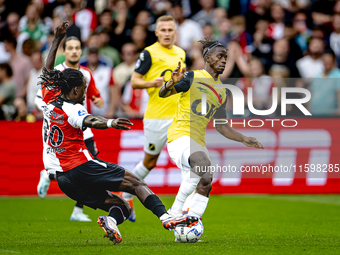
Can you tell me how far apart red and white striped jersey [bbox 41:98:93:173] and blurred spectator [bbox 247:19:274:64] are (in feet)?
24.7

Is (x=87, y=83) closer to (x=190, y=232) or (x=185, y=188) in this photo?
(x=185, y=188)

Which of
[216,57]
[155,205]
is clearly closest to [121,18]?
[216,57]

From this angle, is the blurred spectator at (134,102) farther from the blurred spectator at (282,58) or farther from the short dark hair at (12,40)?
the short dark hair at (12,40)

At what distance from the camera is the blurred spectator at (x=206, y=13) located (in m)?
13.1

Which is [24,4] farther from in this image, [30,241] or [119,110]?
[30,241]

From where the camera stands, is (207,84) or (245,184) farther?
(245,184)

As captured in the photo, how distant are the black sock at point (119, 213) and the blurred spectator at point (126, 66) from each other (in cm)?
633

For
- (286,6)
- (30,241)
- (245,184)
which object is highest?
(286,6)

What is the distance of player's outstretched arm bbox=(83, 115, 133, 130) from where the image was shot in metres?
4.72

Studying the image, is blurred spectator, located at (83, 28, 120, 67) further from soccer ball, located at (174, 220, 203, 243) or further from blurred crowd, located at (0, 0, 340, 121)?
soccer ball, located at (174, 220, 203, 243)

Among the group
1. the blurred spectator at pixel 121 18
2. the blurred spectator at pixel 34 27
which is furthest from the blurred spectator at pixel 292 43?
the blurred spectator at pixel 34 27

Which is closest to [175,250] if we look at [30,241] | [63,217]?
[30,241]

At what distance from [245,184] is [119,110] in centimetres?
324

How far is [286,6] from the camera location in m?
13.8
